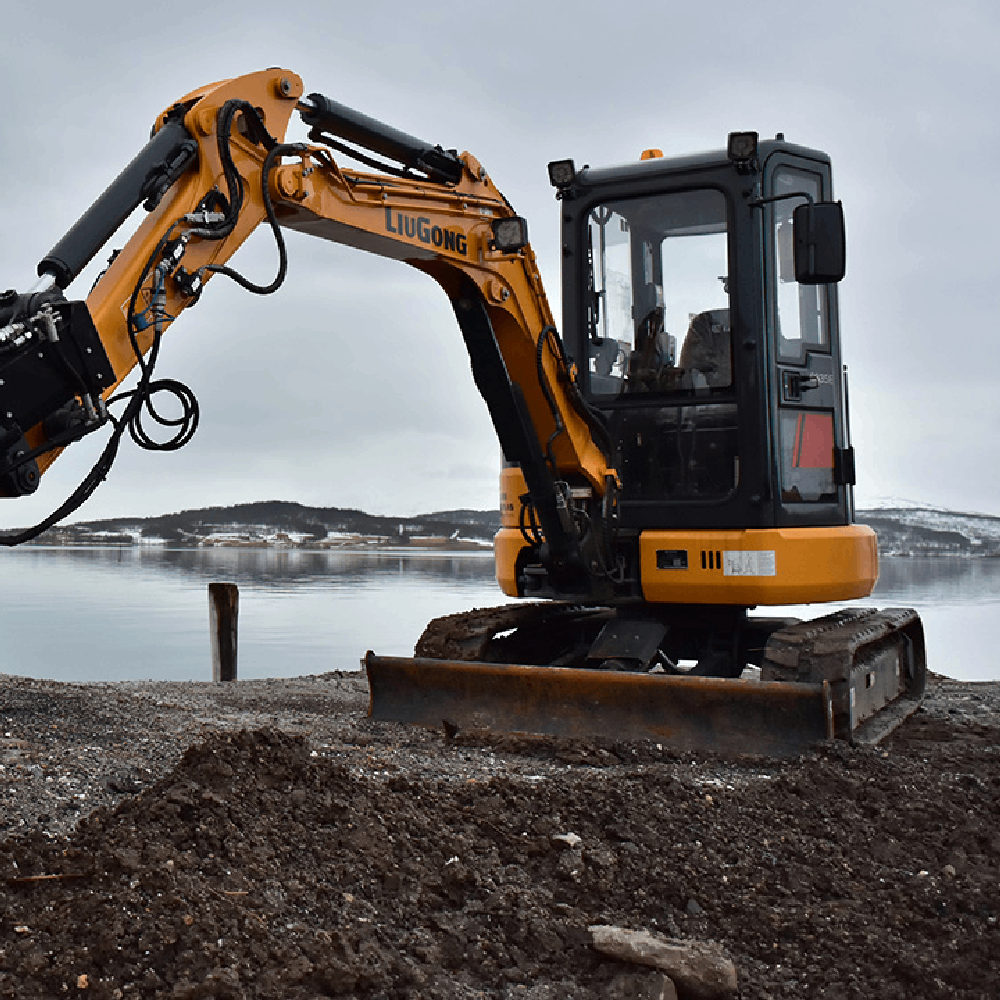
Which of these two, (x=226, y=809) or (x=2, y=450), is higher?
(x=2, y=450)

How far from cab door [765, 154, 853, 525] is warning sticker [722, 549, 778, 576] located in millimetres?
266

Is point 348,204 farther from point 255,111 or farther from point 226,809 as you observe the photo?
point 226,809

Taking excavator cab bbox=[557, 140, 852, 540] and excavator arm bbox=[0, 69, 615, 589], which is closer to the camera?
excavator arm bbox=[0, 69, 615, 589]

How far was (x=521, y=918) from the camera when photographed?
3646 millimetres

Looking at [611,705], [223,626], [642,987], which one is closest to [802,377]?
[611,705]

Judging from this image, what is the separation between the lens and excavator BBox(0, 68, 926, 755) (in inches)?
214

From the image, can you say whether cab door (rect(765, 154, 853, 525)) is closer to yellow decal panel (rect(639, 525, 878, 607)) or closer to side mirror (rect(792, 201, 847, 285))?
yellow decal panel (rect(639, 525, 878, 607))

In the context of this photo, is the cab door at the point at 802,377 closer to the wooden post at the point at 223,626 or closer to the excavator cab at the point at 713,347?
the excavator cab at the point at 713,347

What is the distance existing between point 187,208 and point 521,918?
3165 mm

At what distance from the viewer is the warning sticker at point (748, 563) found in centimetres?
634

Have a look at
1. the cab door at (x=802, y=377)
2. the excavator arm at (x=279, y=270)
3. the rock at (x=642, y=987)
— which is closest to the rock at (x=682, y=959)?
the rock at (x=642, y=987)

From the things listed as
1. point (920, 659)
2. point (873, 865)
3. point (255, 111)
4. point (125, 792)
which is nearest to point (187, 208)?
point (255, 111)

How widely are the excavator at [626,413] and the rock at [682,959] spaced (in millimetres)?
2391

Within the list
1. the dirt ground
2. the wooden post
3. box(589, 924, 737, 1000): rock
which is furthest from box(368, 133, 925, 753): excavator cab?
the wooden post
